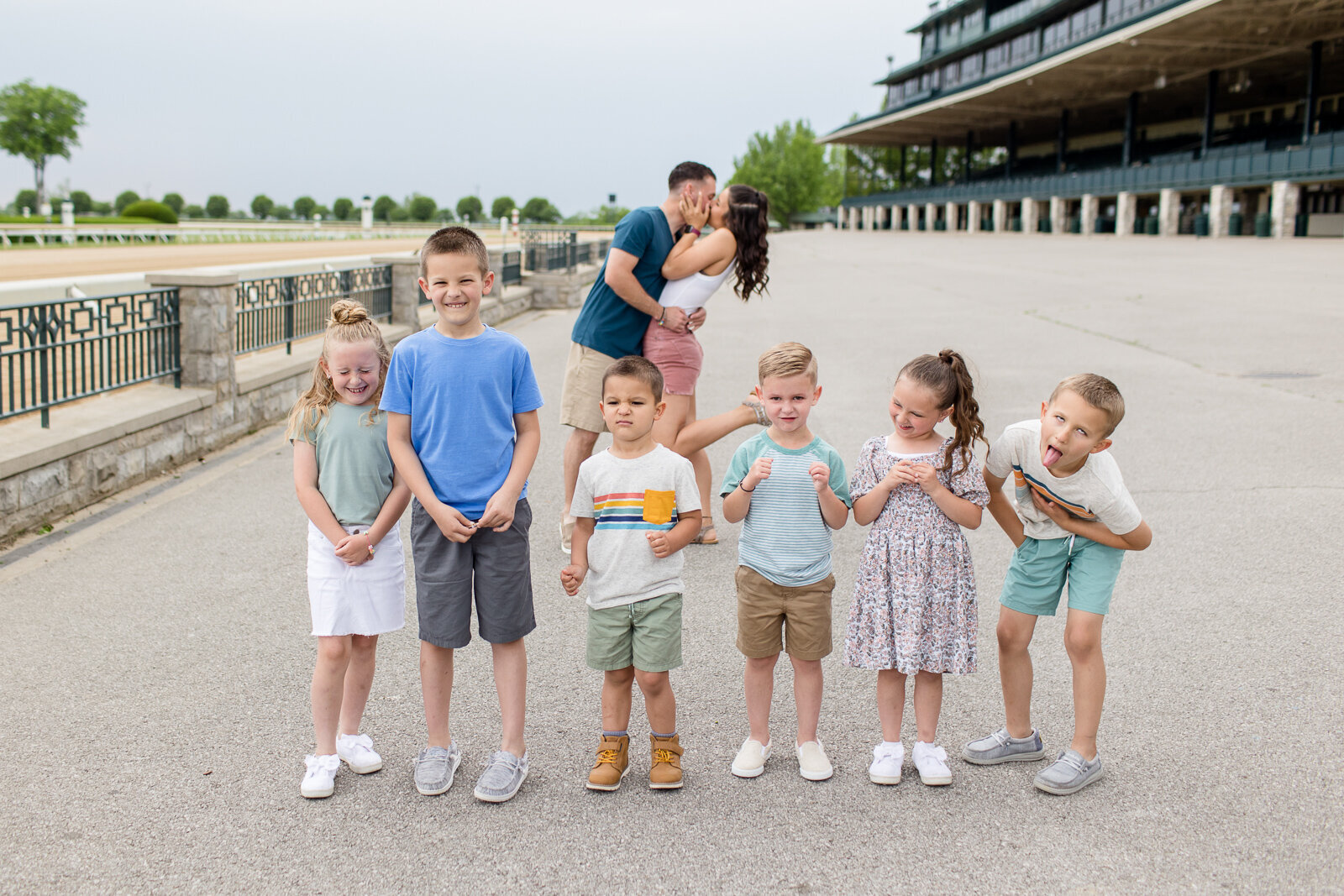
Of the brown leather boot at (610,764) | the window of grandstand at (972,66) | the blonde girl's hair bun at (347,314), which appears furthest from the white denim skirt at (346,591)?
the window of grandstand at (972,66)

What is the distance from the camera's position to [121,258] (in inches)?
1167

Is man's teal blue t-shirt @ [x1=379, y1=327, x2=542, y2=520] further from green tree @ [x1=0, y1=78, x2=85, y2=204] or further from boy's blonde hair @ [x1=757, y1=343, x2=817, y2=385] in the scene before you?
green tree @ [x1=0, y1=78, x2=85, y2=204]

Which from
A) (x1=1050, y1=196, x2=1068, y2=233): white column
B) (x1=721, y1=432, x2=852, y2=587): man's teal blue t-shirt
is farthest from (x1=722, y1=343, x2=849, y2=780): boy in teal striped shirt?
(x1=1050, y1=196, x2=1068, y2=233): white column

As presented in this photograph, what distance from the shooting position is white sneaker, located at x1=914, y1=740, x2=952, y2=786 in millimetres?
3225

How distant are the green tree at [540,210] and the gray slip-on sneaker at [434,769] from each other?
9092 cm

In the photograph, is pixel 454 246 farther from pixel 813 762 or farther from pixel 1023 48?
pixel 1023 48

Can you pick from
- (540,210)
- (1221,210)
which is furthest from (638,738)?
(540,210)

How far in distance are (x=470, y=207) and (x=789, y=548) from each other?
94.6 m

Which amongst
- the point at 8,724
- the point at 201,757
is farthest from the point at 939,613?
the point at 8,724

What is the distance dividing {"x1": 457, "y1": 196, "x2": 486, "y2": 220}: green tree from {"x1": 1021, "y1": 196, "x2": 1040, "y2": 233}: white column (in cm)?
4952

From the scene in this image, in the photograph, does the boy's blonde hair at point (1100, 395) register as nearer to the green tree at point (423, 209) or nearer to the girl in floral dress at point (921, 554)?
the girl in floral dress at point (921, 554)

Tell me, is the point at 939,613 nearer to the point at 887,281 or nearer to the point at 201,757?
the point at 201,757

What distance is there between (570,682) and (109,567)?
2.83m

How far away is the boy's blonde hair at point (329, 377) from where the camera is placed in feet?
10.7
